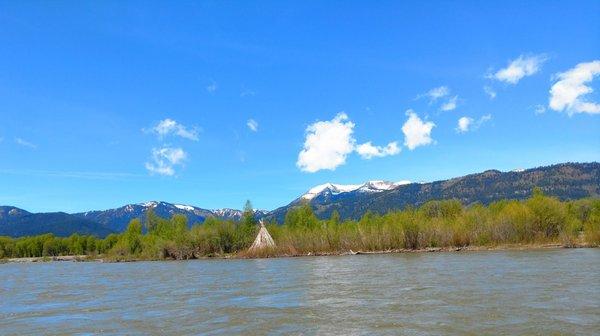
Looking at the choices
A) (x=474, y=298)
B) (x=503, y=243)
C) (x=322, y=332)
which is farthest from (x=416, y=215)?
(x=322, y=332)

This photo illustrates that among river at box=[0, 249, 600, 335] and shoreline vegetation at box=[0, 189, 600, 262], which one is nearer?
river at box=[0, 249, 600, 335]

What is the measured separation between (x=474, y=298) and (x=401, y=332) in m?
10.1

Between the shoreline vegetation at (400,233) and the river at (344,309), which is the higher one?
the shoreline vegetation at (400,233)

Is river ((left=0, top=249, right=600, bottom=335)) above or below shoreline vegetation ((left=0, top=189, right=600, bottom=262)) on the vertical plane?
below

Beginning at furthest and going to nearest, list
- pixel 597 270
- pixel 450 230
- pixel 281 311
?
pixel 450 230
pixel 597 270
pixel 281 311

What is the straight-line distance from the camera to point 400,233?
375ft

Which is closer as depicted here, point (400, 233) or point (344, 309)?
point (344, 309)

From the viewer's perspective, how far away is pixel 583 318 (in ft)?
66.2

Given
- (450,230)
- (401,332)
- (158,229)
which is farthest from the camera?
(158,229)

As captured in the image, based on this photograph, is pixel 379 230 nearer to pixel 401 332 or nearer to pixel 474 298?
pixel 474 298

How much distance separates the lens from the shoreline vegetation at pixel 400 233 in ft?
343

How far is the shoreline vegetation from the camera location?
10461 cm

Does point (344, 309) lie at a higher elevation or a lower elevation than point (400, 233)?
lower

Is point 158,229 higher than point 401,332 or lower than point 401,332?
higher
